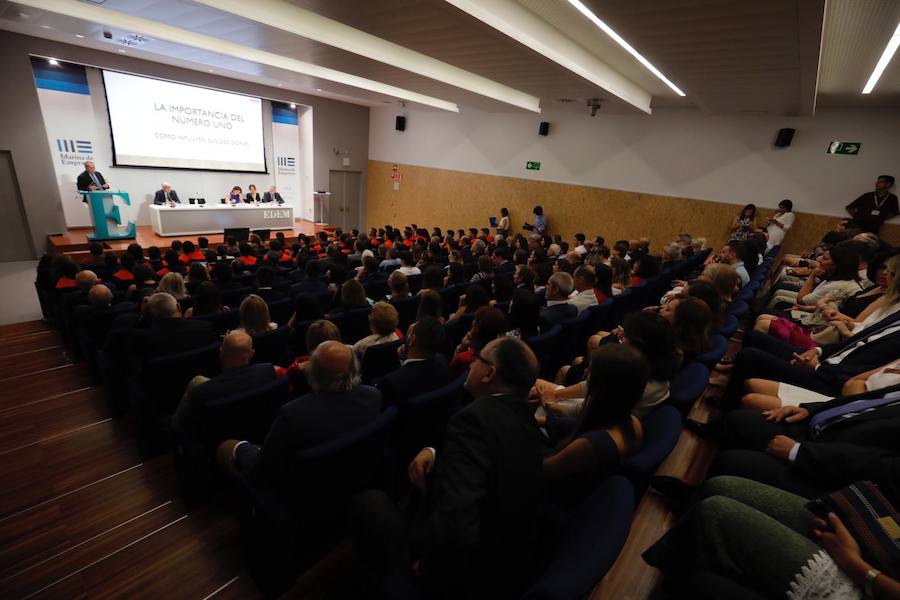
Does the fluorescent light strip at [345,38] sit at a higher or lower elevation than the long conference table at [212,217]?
higher

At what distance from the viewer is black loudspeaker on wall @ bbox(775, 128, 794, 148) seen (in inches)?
279

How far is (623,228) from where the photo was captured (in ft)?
30.3

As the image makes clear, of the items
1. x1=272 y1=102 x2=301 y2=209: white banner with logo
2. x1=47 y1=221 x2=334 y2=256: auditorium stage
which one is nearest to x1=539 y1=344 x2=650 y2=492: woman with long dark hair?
x1=47 y1=221 x2=334 y2=256: auditorium stage

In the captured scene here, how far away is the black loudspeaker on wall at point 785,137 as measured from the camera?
7094 mm

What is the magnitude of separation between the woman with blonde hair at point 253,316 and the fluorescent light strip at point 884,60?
604 cm

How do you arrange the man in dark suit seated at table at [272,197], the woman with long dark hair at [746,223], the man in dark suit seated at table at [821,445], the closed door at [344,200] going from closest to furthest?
the man in dark suit seated at table at [821,445], the woman with long dark hair at [746,223], the man in dark suit seated at table at [272,197], the closed door at [344,200]

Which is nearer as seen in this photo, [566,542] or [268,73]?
[566,542]

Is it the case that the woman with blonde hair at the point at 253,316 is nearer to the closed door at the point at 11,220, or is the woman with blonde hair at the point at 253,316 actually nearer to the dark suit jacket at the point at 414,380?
the dark suit jacket at the point at 414,380

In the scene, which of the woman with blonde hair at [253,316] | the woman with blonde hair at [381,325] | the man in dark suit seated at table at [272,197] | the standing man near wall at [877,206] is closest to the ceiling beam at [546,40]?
the woman with blonde hair at [381,325]

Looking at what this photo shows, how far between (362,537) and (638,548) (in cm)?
144

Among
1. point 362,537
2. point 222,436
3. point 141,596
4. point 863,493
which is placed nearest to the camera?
point 863,493

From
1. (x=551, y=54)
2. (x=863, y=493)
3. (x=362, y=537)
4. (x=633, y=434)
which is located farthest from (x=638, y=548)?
(x=551, y=54)

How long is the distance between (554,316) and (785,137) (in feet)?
23.1

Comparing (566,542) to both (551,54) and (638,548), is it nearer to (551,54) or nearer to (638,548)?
(638,548)
